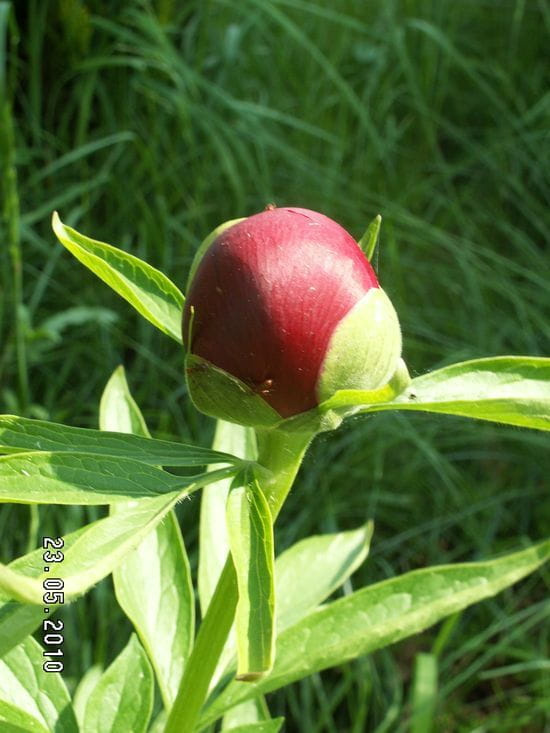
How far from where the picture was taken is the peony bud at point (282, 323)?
589mm

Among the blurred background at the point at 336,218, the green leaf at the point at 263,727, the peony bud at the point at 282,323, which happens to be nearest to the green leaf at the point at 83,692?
the green leaf at the point at 263,727

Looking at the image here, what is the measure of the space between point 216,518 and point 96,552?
1.26 ft

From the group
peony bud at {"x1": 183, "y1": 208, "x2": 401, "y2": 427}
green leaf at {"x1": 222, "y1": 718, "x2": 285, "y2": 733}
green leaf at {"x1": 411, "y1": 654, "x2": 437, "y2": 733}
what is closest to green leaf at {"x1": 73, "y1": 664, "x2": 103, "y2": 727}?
green leaf at {"x1": 222, "y1": 718, "x2": 285, "y2": 733}

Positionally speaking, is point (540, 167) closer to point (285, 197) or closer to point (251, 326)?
point (285, 197)

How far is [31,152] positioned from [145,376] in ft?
1.86

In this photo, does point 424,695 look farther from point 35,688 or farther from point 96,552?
point 96,552

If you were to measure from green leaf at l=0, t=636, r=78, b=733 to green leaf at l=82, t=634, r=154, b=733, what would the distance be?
2 cm

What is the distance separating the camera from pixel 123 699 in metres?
0.85

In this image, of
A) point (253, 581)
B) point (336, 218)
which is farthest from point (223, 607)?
point (336, 218)

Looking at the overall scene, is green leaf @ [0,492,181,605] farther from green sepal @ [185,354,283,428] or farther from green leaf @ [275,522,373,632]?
green leaf @ [275,522,373,632]

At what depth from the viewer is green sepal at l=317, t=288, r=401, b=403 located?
591 mm

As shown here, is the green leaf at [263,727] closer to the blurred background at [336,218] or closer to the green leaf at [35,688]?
the green leaf at [35,688]

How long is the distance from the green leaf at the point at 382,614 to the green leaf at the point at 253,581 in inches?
10.0

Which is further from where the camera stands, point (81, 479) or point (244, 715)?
point (244, 715)
